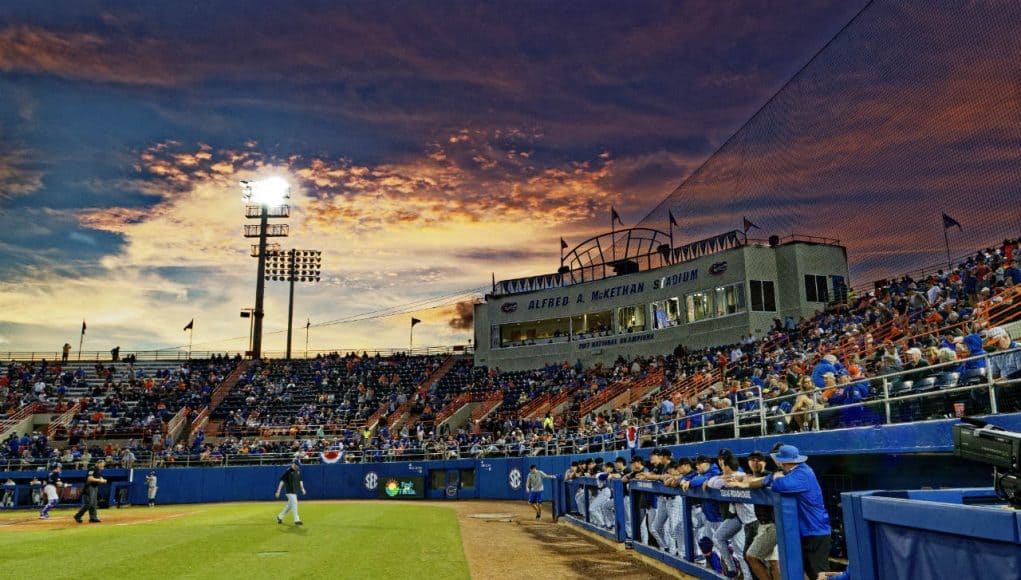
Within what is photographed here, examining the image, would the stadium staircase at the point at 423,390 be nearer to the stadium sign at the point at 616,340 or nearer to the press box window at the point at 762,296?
the stadium sign at the point at 616,340

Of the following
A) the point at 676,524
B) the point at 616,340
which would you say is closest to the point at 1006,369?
the point at 676,524

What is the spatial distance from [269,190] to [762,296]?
43.5 meters

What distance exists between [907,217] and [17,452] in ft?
150

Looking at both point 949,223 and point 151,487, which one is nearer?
point 949,223

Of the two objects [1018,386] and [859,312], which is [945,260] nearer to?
[859,312]

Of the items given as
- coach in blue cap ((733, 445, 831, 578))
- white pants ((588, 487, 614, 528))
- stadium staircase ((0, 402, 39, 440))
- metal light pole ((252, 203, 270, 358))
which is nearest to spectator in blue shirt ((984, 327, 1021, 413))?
coach in blue cap ((733, 445, 831, 578))

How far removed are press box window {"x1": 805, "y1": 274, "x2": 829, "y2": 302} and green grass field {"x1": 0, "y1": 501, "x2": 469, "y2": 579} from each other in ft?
86.9

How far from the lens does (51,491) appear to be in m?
27.2

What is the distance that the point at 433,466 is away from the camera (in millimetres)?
37562

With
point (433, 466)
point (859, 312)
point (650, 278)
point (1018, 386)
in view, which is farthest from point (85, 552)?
point (650, 278)

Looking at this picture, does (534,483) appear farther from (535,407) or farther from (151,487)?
(151,487)

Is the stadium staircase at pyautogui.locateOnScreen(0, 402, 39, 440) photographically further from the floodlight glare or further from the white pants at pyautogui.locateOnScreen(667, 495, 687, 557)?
the white pants at pyautogui.locateOnScreen(667, 495, 687, 557)

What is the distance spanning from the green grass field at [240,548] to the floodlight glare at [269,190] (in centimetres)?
4197

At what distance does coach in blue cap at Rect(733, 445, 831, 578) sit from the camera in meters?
8.07
